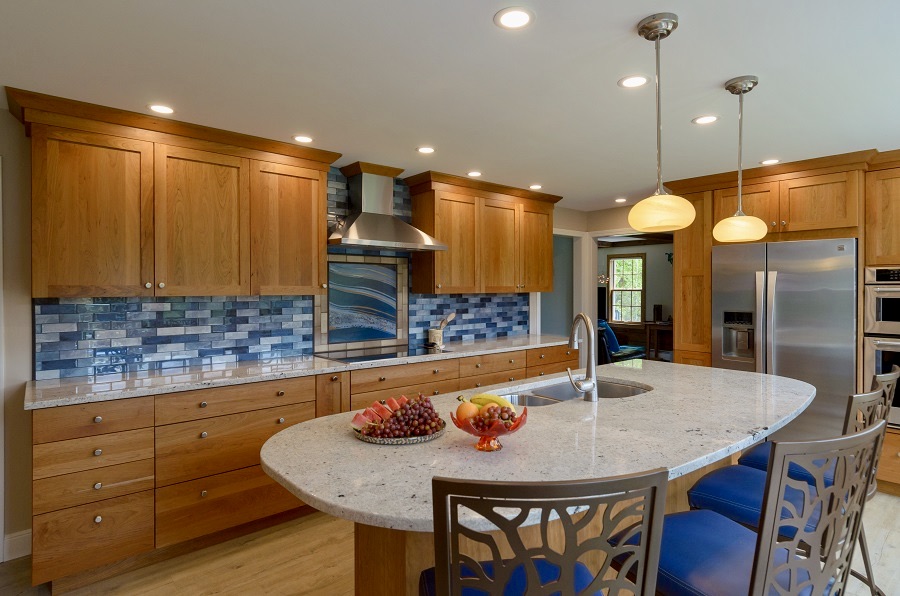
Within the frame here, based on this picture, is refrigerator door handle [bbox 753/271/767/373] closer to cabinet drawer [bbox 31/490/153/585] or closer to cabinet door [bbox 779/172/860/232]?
cabinet door [bbox 779/172/860/232]

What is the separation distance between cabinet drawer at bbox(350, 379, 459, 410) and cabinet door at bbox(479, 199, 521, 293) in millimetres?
1068

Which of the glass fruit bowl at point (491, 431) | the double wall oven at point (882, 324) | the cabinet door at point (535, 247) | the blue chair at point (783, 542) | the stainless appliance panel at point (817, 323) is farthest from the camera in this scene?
the cabinet door at point (535, 247)

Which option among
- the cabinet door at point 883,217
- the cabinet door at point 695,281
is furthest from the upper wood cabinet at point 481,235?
the cabinet door at point 883,217

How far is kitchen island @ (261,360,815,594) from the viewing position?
4.12ft

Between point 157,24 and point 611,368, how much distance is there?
2789 millimetres

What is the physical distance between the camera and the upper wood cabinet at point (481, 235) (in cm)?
417

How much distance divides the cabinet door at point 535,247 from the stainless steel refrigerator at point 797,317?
61.2 inches

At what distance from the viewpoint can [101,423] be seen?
2371 millimetres

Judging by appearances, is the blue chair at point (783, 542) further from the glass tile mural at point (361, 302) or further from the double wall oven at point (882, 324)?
the glass tile mural at point (361, 302)

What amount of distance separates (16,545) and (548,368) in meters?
3.83

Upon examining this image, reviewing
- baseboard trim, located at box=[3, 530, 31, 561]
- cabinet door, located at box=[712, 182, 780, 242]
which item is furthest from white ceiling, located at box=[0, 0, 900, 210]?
baseboard trim, located at box=[3, 530, 31, 561]

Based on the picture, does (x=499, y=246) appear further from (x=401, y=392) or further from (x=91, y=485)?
(x=91, y=485)

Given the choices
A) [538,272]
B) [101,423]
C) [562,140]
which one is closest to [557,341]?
[538,272]

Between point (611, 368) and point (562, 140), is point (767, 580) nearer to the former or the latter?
point (611, 368)
